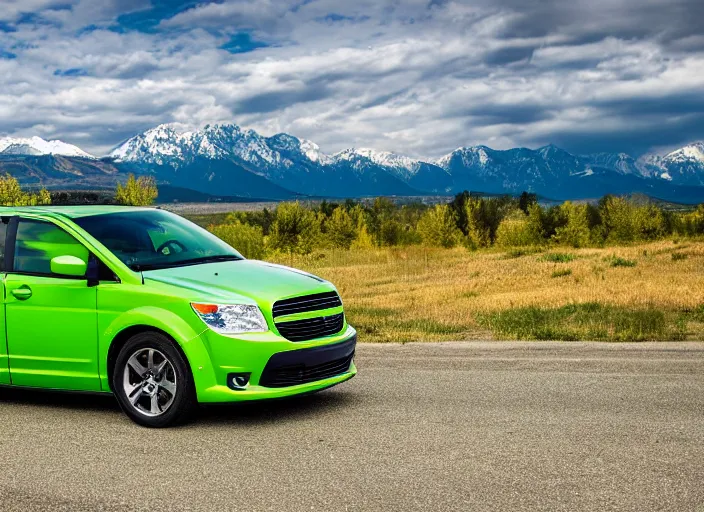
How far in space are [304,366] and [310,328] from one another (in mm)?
311

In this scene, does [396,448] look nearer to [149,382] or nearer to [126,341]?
[149,382]

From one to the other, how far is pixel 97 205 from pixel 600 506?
5.60 metres

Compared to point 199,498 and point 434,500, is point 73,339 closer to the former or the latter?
point 199,498

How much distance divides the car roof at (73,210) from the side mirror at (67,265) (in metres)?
0.66

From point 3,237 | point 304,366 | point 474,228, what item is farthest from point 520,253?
point 474,228

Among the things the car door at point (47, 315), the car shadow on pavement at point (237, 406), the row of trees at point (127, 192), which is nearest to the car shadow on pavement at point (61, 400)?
the car shadow on pavement at point (237, 406)

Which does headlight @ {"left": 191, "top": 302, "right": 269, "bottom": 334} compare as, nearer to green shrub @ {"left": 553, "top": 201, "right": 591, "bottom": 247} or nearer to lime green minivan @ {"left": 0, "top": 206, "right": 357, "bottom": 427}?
lime green minivan @ {"left": 0, "top": 206, "right": 357, "bottom": 427}

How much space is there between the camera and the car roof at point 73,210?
24.2 feet

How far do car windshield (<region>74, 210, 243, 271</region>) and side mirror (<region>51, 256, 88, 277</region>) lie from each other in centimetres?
33

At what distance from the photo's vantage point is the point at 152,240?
7387mm

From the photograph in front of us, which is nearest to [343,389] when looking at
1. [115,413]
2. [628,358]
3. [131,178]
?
[115,413]

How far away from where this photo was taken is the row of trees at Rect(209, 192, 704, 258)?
85.2m

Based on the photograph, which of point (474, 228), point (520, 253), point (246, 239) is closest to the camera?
point (520, 253)

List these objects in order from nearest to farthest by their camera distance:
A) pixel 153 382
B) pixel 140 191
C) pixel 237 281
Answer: pixel 153 382, pixel 237 281, pixel 140 191
